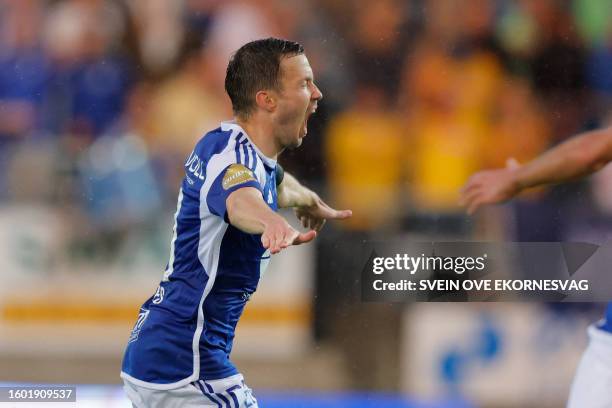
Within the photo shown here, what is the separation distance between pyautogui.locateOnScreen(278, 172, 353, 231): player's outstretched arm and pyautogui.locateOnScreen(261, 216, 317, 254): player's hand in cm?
99

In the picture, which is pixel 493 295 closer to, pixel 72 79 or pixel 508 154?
pixel 508 154

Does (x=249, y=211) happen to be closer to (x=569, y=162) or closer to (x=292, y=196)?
(x=292, y=196)

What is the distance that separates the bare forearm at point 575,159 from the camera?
3404 millimetres

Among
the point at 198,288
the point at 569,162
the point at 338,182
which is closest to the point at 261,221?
the point at 198,288

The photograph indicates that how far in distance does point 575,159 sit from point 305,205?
0.94 metres

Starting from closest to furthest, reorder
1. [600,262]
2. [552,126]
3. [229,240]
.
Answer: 1. [229,240]
2. [600,262]
3. [552,126]

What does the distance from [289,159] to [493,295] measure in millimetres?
1223

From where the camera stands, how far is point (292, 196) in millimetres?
3422

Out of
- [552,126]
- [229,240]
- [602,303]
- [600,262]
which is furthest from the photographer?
[552,126]

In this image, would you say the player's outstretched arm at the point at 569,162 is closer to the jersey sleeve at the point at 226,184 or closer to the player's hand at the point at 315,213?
the player's hand at the point at 315,213

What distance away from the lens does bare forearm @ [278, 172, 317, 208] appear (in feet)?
11.1

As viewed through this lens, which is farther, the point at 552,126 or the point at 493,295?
the point at 552,126

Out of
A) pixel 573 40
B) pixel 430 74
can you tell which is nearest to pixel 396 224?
pixel 430 74

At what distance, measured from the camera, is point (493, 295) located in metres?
4.83
